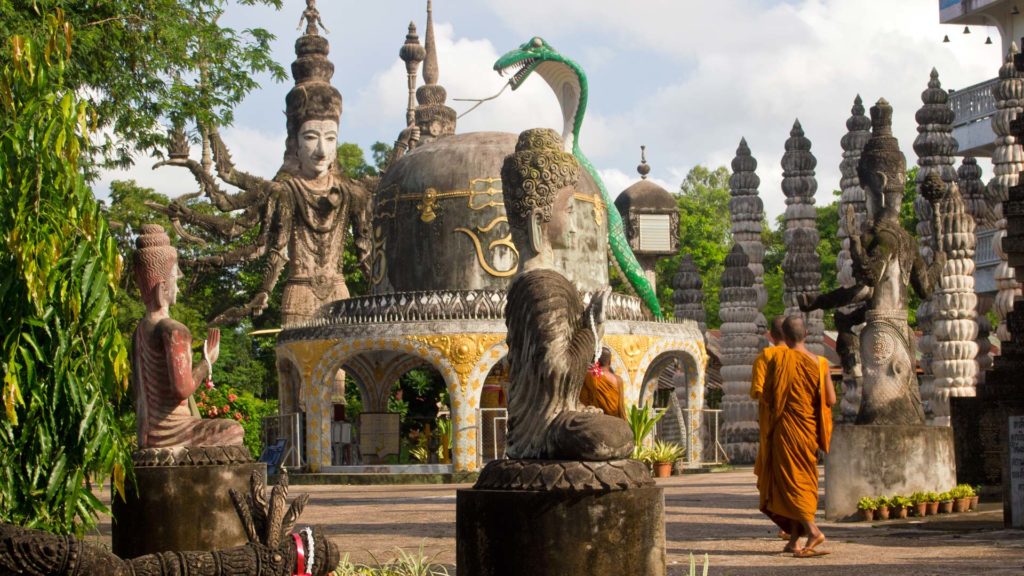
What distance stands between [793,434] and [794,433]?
0.04 ft

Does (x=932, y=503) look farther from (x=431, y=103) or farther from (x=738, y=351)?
(x=431, y=103)

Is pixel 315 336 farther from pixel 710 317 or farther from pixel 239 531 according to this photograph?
pixel 710 317

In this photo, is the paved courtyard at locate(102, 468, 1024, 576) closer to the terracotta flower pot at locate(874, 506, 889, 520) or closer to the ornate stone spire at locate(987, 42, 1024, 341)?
the terracotta flower pot at locate(874, 506, 889, 520)

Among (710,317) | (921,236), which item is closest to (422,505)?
(921,236)

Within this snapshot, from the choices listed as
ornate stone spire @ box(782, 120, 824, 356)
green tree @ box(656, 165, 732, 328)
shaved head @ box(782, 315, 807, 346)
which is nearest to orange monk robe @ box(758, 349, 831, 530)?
shaved head @ box(782, 315, 807, 346)

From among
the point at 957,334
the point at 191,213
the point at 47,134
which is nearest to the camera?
the point at 47,134

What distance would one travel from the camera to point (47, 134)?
323 inches

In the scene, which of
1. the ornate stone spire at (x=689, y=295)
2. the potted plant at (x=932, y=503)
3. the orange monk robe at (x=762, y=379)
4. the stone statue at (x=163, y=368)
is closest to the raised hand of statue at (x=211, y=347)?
the stone statue at (x=163, y=368)

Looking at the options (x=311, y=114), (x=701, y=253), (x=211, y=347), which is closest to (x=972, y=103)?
(x=311, y=114)

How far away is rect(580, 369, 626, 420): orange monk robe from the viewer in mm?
14352

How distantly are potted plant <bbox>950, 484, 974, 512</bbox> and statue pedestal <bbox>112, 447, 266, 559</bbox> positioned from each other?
738cm

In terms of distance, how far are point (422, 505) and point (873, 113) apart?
7.35m

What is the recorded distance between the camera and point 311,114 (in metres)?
35.1

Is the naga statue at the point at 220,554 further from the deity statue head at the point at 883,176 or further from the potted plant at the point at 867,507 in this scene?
the deity statue head at the point at 883,176
